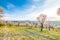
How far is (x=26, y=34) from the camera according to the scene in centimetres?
137

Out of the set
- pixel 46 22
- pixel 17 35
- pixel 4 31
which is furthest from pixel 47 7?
pixel 4 31

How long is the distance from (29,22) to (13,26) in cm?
23

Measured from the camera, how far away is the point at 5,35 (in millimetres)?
1337

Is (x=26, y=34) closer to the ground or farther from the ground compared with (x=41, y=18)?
closer to the ground

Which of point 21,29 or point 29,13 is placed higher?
point 29,13

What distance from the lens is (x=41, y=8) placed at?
4.67ft

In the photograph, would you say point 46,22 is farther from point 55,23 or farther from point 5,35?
point 5,35

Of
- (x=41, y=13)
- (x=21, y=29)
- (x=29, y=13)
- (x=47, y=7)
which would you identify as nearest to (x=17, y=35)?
(x=21, y=29)

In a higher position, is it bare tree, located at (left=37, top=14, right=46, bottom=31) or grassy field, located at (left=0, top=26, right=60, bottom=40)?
bare tree, located at (left=37, top=14, right=46, bottom=31)

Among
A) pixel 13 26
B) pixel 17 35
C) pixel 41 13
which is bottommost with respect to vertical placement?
pixel 17 35

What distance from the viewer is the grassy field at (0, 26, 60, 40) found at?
1.34m

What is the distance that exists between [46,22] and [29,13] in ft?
0.89

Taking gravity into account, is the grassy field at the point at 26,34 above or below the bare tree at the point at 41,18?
below

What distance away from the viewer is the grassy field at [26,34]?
1.34 m
